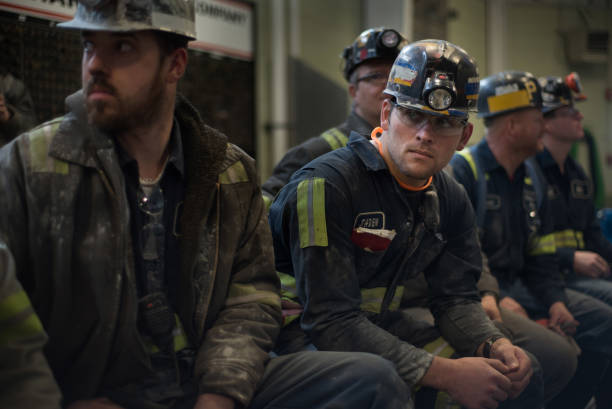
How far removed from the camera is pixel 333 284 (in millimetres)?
1828

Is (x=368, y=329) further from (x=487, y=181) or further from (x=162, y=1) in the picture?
(x=487, y=181)

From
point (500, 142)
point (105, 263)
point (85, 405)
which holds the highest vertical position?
point (500, 142)

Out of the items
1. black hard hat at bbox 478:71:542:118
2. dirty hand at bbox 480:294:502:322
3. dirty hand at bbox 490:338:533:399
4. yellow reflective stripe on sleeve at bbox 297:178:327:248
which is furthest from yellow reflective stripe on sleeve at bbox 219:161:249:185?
black hard hat at bbox 478:71:542:118

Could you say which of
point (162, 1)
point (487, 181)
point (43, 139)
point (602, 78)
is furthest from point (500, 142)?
point (602, 78)

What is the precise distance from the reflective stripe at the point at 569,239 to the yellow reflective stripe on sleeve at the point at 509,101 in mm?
867

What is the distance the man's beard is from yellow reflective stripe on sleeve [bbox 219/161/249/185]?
249 millimetres

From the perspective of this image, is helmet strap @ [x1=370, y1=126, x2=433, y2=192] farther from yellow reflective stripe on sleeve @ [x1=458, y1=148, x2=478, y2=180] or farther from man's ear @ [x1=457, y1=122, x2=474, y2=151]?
yellow reflective stripe on sleeve @ [x1=458, y1=148, x2=478, y2=180]

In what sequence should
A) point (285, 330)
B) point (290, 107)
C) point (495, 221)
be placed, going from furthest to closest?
point (290, 107) → point (495, 221) → point (285, 330)

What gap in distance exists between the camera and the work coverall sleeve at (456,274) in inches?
83.4

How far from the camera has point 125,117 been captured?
1.54 metres

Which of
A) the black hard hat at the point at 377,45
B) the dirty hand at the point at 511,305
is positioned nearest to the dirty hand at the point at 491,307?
the dirty hand at the point at 511,305

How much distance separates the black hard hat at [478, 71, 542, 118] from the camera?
312 centimetres

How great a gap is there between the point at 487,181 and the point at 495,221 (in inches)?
7.7

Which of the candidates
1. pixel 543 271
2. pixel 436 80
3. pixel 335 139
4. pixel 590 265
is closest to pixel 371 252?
pixel 436 80
